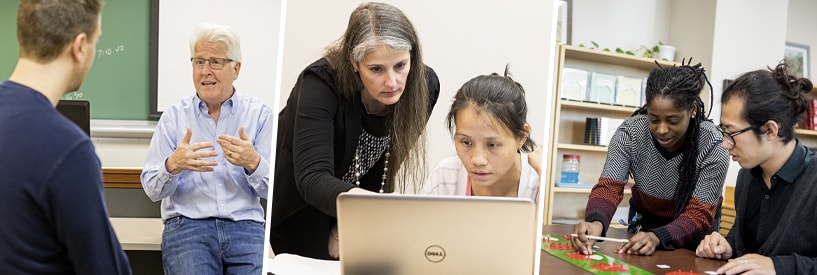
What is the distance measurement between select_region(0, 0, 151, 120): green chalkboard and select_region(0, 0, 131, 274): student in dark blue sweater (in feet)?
3.54

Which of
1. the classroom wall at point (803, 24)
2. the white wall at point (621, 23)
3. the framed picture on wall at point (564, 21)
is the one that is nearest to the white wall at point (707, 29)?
the white wall at point (621, 23)

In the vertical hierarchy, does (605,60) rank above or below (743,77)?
above

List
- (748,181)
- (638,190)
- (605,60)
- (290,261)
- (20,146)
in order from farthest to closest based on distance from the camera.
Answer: (605,60)
(638,190)
(748,181)
(290,261)
(20,146)

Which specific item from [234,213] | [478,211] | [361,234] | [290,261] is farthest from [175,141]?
[478,211]

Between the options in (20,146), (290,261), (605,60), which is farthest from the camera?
(605,60)

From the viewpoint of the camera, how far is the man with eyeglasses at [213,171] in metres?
1.74

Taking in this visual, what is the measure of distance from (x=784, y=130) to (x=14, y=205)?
173 cm

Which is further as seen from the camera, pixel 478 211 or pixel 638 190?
pixel 638 190

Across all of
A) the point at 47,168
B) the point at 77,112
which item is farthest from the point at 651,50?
the point at 47,168

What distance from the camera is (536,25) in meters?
1.40

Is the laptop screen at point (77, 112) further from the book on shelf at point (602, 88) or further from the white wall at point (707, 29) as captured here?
the white wall at point (707, 29)

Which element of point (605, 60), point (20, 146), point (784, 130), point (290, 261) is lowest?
point (290, 261)

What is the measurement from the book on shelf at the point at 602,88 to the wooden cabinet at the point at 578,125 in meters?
0.04

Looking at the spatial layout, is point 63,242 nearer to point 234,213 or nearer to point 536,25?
point 234,213
